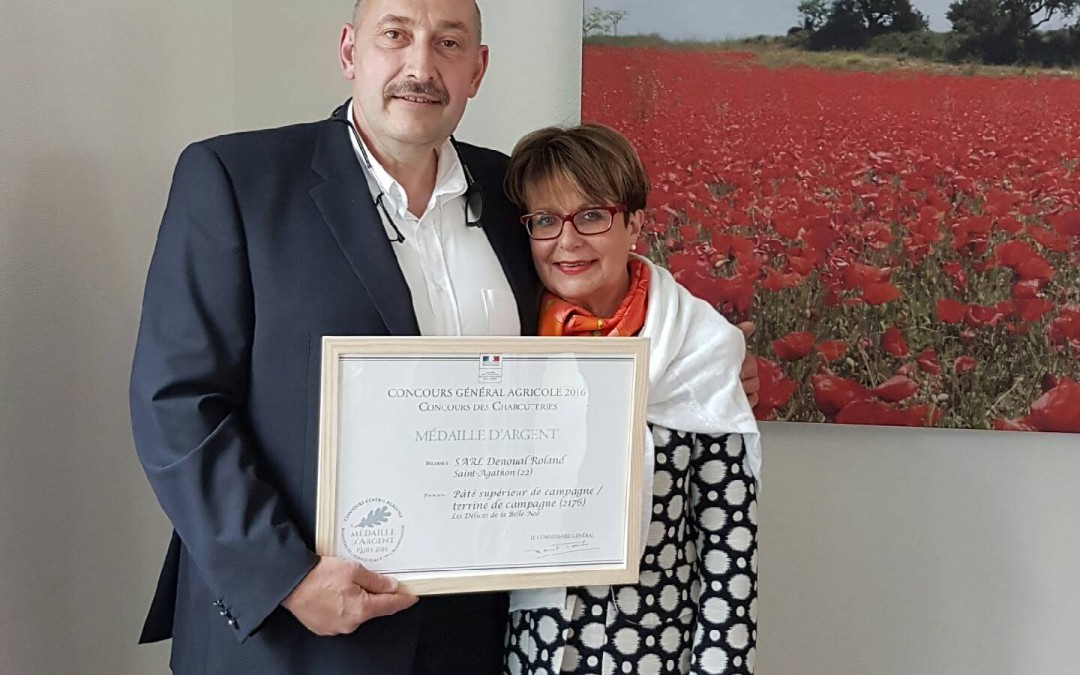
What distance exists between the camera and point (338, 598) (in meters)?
1.05

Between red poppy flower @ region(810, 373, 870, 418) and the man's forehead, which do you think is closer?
the man's forehead

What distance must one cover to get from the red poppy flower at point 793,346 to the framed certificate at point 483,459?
66cm

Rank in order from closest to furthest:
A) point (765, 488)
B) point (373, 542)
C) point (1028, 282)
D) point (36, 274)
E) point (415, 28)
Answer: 1. point (373, 542)
2. point (415, 28)
3. point (36, 274)
4. point (1028, 282)
5. point (765, 488)

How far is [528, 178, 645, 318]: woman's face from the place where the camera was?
1268 mm

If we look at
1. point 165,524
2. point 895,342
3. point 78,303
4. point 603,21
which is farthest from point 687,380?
point 165,524

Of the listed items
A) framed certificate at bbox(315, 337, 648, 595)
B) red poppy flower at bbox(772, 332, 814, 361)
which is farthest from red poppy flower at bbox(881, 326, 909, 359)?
framed certificate at bbox(315, 337, 648, 595)

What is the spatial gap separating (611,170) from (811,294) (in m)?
0.62

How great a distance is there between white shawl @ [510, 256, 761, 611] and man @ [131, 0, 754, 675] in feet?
0.57

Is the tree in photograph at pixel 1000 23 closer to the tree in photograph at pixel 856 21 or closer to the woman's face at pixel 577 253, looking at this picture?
the tree in photograph at pixel 856 21

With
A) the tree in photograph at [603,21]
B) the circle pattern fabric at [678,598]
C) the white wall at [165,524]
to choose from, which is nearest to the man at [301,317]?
the circle pattern fabric at [678,598]

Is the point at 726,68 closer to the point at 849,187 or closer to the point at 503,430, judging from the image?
the point at 849,187

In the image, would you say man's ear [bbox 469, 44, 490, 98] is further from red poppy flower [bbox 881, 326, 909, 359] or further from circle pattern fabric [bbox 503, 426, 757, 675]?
red poppy flower [bbox 881, 326, 909, 359]

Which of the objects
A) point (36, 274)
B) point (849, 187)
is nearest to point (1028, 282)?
point (849, 187)

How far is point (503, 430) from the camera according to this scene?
1125 mm
